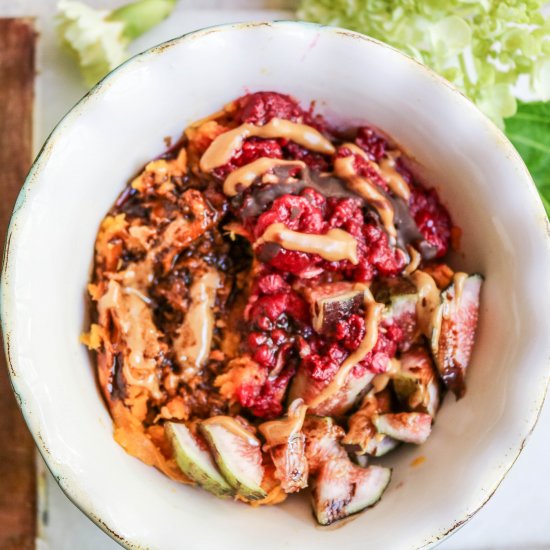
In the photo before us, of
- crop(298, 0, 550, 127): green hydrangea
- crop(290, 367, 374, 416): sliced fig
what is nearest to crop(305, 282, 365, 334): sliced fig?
crop(290, 367, 374, 416): sliced fig

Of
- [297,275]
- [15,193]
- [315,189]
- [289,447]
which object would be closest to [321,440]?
[289,447]

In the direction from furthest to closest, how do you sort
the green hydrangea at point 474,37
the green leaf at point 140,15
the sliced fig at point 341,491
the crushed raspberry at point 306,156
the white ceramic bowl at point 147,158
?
the green leaf at point 140,15, the green hydrangea at point 474,37, the crushed raspberry at point 306,156, the sliced fig at point 341,491, the white ceramic bowl at point 147,158

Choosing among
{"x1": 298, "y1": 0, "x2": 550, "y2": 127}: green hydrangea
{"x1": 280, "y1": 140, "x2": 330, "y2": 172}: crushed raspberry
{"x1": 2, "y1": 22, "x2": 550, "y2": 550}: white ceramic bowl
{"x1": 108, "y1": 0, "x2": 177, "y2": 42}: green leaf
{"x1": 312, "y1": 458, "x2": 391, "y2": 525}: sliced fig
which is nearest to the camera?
{"x1": 2, "y1": 22, "x2": 550, "y2": 550}: white ceramic bowl

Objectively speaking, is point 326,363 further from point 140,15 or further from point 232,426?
point 140,15

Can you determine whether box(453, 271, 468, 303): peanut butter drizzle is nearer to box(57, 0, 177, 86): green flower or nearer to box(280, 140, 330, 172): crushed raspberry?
box(280, 140, 330, 172): crushed raspberry

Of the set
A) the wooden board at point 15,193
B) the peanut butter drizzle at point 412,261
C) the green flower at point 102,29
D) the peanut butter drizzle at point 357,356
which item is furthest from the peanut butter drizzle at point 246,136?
the wooden board at point 15,193

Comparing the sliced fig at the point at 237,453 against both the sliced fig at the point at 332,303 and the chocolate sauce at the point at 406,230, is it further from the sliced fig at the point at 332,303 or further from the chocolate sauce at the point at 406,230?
the chocolate sauce at the point at 406,230
